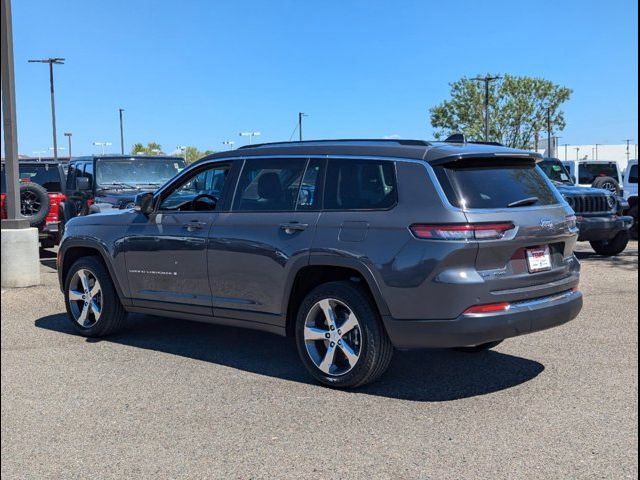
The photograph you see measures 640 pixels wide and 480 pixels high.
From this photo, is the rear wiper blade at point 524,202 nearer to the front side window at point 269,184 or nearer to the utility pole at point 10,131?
the front side window at point 269,184

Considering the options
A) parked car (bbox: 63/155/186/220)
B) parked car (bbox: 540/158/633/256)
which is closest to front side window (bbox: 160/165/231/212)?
parked car (bbox: 63/155/186/220)

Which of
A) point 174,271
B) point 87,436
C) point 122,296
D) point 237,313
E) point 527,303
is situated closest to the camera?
point 87,436

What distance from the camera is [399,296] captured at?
15.2ft

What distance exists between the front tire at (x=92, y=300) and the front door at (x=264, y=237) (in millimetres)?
1346

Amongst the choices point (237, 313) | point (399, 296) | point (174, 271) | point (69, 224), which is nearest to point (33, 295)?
point (69, 224)

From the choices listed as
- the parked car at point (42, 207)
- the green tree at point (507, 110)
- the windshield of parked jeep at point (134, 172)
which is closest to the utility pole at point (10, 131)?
the parked car at point (42, 207)

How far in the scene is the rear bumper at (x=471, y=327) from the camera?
14.9ft

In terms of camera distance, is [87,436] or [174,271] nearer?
[87,436]

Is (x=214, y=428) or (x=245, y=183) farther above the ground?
(x=245, y=183)

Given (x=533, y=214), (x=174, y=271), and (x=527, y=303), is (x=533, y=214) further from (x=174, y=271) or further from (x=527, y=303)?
(x=174, y=271)

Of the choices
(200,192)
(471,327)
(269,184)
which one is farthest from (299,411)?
(200,192)

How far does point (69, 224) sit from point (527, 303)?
4.45 metres

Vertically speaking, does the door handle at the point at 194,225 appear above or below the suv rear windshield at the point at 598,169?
below

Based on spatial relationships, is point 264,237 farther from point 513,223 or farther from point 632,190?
point 632,190
